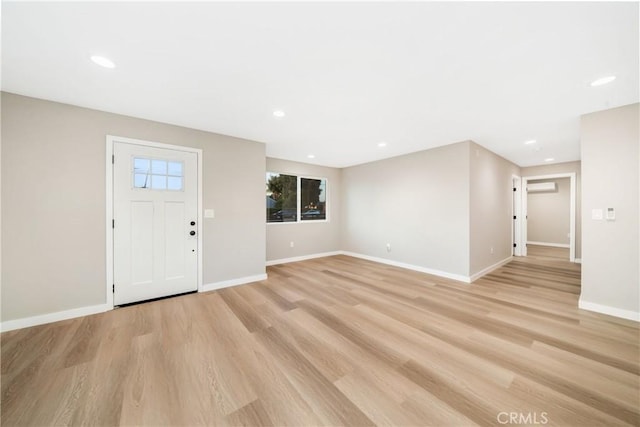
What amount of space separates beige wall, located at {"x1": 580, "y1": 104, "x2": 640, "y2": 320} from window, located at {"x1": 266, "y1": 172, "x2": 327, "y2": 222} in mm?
4876

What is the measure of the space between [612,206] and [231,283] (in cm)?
528

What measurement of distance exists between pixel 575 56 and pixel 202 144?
4263 millimetres

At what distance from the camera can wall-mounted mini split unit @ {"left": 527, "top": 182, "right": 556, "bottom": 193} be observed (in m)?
7.38

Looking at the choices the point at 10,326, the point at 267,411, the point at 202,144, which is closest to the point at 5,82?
the point at 202,144

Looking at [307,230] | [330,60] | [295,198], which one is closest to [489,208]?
[307,230]

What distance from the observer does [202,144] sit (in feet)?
11.4

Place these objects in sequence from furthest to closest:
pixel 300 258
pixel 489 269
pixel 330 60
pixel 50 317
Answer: pixel 300 258, pixel 489 269, pixel 50 317, pixel 330 60

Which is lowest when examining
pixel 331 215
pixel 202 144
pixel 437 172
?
pixel 331 215

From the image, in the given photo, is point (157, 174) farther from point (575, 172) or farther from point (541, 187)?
point (541, 187)

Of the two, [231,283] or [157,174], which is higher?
[157,174]

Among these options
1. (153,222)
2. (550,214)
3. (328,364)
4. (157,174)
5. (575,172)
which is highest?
(575,172)

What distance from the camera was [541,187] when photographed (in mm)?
7527

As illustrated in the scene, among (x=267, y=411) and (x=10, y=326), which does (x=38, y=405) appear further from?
(x=10, y=326)

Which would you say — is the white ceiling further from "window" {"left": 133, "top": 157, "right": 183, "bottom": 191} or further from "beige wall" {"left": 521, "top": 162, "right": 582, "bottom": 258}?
"beige wall" {"left": 521, "top": 162, "right": 582, "bottom": 258}
